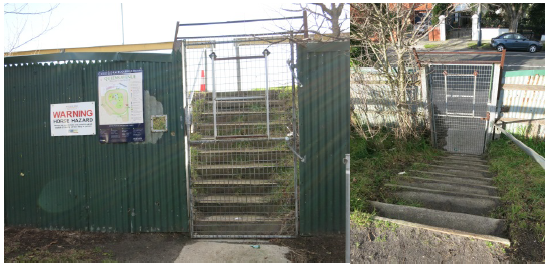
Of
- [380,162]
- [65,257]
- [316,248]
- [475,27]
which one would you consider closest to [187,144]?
[65,257]

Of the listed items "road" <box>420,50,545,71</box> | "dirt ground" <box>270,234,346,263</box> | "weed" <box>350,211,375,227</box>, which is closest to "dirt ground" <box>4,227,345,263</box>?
"dirt ground" <box>270,234,346,263</box>

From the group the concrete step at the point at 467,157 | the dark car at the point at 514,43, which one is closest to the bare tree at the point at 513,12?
the dark car at the point at 514,43

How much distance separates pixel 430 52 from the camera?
86.4 inches

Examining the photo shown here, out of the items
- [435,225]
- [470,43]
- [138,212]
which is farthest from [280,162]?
[470,43]

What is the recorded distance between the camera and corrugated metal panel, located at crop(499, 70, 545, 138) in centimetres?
196

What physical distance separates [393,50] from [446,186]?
781mm

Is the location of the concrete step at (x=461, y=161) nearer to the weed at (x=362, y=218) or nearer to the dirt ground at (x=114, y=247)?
the weed at (x=362, y=218)

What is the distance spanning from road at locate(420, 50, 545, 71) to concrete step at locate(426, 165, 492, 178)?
55cm

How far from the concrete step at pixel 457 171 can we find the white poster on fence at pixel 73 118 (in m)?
3.41

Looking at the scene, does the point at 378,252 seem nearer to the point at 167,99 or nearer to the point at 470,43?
the point at 470,43

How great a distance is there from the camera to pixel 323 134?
4137 mm

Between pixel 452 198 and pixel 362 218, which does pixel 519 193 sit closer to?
pixel 452 198

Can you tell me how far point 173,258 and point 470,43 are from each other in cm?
296

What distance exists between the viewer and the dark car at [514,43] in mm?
1955
